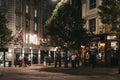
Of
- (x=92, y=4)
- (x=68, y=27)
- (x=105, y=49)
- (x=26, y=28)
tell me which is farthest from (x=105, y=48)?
(x=26, y=28)

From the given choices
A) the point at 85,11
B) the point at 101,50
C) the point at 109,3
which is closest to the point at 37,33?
the point at 85,11

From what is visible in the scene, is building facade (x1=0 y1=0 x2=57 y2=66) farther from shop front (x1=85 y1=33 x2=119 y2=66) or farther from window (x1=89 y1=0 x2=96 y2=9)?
shop front (x1=85 y1=33 x2=119 y2=66)

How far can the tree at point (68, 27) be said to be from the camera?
45594mm

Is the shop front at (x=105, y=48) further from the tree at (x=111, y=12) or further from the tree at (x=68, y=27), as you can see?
the tree at (x=111, y=12)

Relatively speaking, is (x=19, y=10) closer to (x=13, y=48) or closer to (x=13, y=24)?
(x=13, y=24)

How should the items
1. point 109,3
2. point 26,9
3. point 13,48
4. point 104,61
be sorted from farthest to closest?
point 26,9 < point 13,48 < point 104,61 < point 109,3

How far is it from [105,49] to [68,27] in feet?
22.3

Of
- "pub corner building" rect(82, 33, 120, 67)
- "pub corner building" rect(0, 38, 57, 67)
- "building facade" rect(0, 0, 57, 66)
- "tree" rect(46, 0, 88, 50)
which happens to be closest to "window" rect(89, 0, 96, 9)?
"tree" rect(46, 0, 88, 50)

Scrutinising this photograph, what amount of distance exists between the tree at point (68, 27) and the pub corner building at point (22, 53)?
5442mm

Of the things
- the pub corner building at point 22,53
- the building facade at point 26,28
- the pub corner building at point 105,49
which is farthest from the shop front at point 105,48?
the building facade at point 26,28

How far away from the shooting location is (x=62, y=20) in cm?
4747

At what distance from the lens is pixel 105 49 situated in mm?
42469

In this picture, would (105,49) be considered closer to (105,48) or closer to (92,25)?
(105,48)

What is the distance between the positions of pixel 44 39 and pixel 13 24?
13.3 metres
